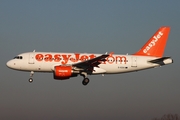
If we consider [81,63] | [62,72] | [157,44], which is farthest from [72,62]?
[157,44]

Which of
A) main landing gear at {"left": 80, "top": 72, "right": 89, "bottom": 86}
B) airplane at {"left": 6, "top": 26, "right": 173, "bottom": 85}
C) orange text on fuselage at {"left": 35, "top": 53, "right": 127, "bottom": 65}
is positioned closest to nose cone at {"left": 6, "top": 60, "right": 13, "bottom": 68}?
airplane at {"left": 6, "top": 26, "right": 173, "bottom": 85}

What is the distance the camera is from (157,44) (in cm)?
6291

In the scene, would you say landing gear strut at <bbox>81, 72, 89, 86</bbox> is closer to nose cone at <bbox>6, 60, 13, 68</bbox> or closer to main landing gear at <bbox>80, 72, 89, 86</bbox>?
main landing gear at <bbox>80, 72, 89, 86</bbox>

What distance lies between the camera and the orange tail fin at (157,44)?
203 feet

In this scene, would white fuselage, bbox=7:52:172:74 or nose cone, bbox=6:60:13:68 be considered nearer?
white fuselage, bbox=7:52:172:74

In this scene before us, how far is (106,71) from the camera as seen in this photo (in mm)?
57625

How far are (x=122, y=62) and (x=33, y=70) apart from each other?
12223 millimetres

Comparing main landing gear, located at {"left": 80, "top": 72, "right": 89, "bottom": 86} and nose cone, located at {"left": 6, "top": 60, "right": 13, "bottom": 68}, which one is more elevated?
nose cone, located at {"left": 6, "top": 60, "right": 13, "bottom": 68}

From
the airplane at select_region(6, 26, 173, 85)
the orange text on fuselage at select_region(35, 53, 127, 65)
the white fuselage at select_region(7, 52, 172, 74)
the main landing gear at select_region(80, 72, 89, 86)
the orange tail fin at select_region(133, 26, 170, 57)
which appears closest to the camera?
the airplane at select_region(6, 26, 173, 85)

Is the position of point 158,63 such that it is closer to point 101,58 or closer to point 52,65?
point 101,58

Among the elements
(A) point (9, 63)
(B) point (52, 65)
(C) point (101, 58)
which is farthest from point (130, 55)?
(A) point (9, 63)

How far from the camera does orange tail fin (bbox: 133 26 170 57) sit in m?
61.9

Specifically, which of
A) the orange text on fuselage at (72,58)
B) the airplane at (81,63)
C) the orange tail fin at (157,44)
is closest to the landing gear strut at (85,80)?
the airplane at (81,63)

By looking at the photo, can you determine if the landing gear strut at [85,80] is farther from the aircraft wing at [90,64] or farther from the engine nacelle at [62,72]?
the engine nacelle at [62,72]
